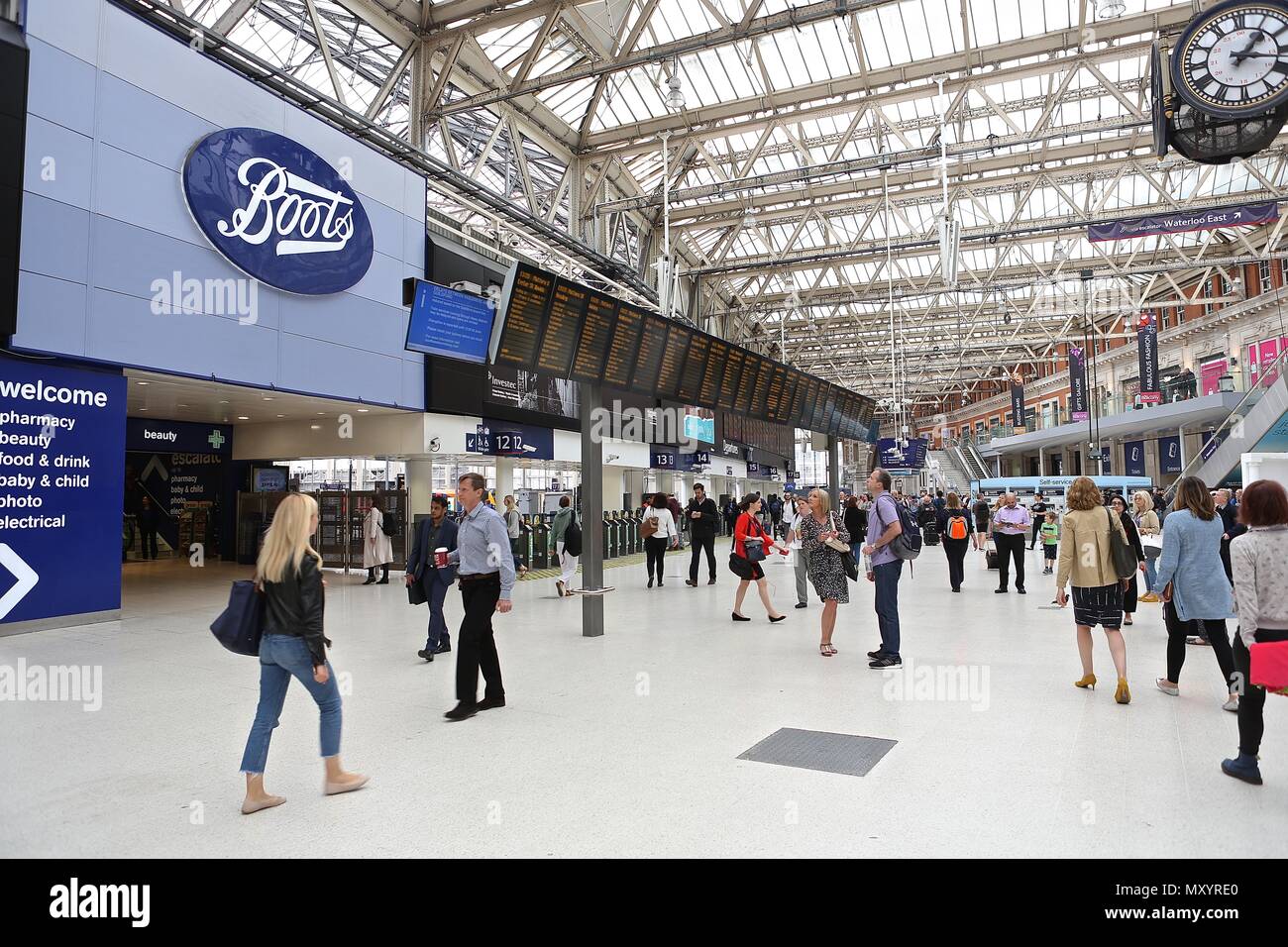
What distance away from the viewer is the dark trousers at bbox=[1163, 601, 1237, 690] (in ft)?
16.8

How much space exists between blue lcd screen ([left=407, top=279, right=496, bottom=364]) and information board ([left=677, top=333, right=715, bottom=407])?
3192 millimetres

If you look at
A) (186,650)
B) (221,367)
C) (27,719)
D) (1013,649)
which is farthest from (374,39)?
(1013,649)

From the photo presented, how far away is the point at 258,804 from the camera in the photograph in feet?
11.6

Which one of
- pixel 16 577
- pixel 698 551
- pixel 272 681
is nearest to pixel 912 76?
pixel 698 551

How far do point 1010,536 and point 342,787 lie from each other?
1121 cm

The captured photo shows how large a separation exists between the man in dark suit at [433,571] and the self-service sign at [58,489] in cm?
510

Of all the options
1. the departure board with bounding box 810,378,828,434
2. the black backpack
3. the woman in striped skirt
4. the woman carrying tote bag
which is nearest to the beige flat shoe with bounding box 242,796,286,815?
the woman carrying tote bag

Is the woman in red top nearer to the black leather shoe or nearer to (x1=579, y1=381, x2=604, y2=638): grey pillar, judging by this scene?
(x1=579, y1=381, x2=604, y2=638): grey pillar

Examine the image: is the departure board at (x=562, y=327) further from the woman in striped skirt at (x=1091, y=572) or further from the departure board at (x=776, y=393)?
the departure board at (x=776, y=393)

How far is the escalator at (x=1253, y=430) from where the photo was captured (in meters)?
21.3

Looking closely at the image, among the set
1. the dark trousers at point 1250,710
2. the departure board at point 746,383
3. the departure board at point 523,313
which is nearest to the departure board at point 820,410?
Answer: the departure board at point 746,383

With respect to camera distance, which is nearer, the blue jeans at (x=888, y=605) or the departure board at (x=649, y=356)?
the blue jeans at (x=888, y=605)

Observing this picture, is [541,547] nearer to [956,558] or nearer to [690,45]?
[956,558]

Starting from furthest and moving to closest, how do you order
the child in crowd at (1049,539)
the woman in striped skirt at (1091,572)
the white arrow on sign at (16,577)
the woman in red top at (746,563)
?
the child in crowd at (1049,539), the woman in red top at (746,563), the white arrow on sign at (16,577), the woman in striped skirt at (1091,572)
